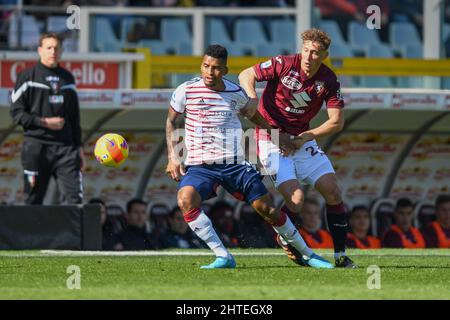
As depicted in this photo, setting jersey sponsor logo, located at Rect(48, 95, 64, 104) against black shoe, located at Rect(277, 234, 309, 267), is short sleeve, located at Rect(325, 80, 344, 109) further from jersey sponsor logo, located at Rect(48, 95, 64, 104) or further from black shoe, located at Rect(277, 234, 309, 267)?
jersey sponsor logo, located at Rect(48, 95, 64, 104)

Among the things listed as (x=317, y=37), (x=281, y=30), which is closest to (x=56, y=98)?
(x=317, y=37)

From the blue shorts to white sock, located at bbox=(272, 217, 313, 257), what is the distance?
40 cm

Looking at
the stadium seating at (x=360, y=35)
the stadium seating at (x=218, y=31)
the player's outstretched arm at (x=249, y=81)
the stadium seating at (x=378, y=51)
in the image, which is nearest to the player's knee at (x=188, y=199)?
the player's outstretched arm at (x=249, y=81)

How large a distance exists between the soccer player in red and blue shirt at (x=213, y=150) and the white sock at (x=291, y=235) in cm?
6

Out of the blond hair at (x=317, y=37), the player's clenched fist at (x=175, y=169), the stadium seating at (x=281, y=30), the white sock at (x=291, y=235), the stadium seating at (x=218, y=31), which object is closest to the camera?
the player's clenched fist at (x=175, y=169)

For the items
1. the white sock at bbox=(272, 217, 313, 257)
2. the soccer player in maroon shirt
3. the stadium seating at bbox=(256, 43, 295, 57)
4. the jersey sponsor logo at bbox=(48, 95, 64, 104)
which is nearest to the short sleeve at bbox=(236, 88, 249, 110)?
the soccer player in maroon shirt

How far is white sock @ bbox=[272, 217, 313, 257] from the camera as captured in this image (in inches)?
467

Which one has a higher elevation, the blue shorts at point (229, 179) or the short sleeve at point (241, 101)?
the short sleeve at point (241, 101)

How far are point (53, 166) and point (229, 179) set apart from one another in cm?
412

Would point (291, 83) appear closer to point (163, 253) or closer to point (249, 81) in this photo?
point (249, 81)

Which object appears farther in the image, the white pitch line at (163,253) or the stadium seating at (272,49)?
the stadium seating at (272,49)

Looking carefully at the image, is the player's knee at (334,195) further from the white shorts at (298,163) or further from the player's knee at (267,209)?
the player's knee at (267,209)

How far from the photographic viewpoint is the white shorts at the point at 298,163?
12148 mm
